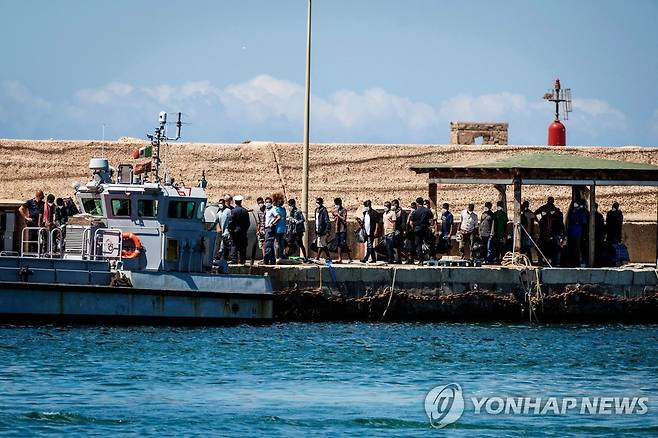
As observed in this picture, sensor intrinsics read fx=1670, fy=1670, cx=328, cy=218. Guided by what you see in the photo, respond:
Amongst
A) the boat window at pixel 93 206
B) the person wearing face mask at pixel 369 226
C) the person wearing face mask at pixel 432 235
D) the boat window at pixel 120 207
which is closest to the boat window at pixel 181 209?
the boat window at pixel 120 207

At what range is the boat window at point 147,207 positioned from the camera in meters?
30.3

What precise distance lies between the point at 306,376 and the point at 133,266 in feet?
21.5

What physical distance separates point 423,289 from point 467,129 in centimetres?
2021

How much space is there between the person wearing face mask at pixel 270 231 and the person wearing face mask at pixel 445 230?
3582mm

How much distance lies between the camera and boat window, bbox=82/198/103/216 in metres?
30.3

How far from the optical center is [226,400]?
22.7 meters

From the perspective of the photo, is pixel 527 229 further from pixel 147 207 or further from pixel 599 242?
pixel 147 207

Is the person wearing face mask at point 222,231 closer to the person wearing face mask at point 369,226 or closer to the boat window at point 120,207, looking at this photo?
the boat window at point 120,207

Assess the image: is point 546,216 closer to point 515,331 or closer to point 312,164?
point 515,331

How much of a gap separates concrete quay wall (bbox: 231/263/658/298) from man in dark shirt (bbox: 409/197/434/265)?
3.06ft

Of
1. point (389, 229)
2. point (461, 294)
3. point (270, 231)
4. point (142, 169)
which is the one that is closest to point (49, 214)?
point (142, 169)

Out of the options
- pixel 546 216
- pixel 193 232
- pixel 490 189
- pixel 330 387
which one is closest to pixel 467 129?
pixel 490 189

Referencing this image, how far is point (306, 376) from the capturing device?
2461 centimetres

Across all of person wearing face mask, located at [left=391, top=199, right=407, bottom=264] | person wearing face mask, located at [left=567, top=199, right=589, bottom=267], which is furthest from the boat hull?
person wearing face mask, located at [left=567, top=199, right=589, bottom=267]
